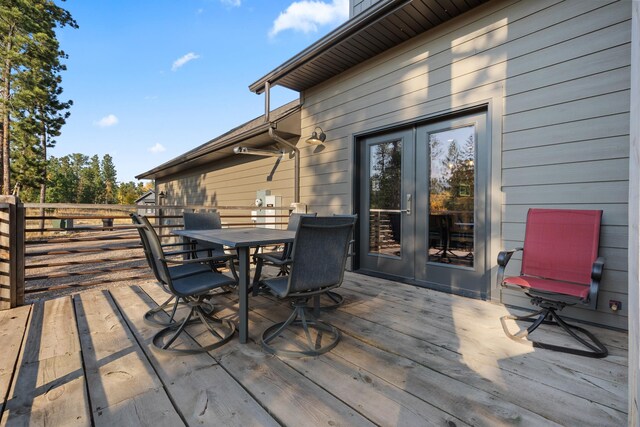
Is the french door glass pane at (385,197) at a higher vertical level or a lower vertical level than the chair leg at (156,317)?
higher

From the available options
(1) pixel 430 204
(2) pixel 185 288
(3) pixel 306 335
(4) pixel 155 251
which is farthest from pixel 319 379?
(1) pixel 430 204

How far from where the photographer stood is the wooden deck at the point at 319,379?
4.29 ft

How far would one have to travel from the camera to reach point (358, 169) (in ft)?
14.2

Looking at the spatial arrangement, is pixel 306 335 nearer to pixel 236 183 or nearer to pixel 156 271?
pixel 156 271

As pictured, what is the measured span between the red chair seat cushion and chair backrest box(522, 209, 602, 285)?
17 centimetres

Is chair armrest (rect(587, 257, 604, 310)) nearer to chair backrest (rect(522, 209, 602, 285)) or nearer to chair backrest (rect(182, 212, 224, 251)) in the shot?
chair backrest (rect(522, 209, 602, 285))

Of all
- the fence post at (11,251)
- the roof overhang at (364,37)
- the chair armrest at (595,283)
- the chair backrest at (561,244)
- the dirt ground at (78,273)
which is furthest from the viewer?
the dirt ground at (78,273)

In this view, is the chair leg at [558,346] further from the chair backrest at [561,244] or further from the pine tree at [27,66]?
the pine tree at [27,66]

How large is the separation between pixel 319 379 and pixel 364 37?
3757 mm

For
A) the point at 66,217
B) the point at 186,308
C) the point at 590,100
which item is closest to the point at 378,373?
the point at 186,308

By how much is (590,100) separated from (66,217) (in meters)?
5.17

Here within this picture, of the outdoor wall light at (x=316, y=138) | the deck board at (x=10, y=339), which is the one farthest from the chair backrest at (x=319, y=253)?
the outdoor wall light at (x=316, y=138)

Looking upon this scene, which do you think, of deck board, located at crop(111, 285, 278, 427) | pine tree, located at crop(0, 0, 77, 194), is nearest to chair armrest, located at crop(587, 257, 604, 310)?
deck board, located at crop(111, 285, 278, 427)

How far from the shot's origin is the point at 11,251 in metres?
2.73
